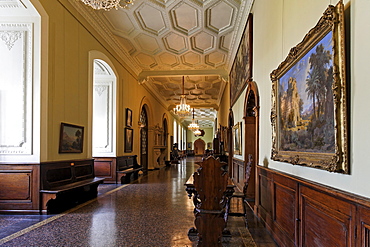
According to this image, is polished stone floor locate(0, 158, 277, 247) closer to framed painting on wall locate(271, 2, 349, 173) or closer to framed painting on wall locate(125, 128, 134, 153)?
framed painting on wall locate(271, 2, 349, 173)

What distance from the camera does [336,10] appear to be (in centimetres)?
216

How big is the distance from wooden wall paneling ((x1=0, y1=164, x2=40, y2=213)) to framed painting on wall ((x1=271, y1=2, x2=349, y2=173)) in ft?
15.7

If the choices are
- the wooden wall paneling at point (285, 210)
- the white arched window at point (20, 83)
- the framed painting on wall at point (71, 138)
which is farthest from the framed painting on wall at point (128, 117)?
the wooden wall paneling at point (285, 210)

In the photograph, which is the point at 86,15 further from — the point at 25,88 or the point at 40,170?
the point at 40,170

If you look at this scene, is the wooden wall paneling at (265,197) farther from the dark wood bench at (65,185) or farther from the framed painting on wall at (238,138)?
the dark wood bench at (65,185)

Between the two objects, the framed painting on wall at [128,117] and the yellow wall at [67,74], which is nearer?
the yellow wall at [67,74]

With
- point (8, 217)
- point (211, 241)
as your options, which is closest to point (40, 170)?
point (8, 217)

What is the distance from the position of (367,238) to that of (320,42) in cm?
165

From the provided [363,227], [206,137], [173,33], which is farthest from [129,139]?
[206,137]

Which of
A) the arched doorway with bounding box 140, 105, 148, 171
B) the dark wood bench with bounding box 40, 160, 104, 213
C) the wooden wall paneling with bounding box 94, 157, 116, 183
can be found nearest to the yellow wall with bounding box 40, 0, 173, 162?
the dark wood bench with bounding box 40, 160, 104, 213

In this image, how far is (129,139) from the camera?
38.3ft

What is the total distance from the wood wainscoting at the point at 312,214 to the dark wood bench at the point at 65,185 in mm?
4146

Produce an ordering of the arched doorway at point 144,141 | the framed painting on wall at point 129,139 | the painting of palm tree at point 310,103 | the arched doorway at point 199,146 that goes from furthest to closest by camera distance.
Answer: the arched doorway at point 199,146
the arched doorway at point 144,141
the framed painting on wall at point 129,139
the painting of palm tree at point 310,103

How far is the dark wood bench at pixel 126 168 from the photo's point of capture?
9953 mm
